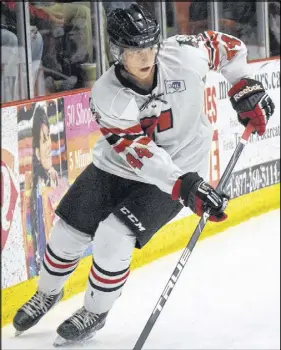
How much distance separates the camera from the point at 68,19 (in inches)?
126

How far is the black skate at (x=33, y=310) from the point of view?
299 centimetres

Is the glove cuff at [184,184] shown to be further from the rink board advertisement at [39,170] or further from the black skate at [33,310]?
the rink board advertisement at [39,170]

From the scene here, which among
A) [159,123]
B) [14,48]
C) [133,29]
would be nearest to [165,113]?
[159,123]

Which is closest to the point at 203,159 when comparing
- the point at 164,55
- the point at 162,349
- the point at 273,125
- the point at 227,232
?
the point at 164,55

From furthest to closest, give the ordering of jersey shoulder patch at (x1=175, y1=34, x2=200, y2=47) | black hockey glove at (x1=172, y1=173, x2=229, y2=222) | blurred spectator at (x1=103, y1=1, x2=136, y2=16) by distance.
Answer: blurred spectator at (x1=103, y1=1, x2=136, y2=16) → jersey shoulder patch at (x1=175, y1=34, x2=200, y2=47) → black hockey glove at (x1=172, y1=173, x2=229, y2=222)

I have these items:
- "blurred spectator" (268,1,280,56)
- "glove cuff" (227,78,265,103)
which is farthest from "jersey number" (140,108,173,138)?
"blurred spectator" (268,1,280,56)

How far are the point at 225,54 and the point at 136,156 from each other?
19.5 inches

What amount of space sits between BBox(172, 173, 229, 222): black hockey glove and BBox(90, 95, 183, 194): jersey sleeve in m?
0.02

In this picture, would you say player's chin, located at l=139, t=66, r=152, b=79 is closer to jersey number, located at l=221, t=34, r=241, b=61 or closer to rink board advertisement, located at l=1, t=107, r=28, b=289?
jersey number, located at l=221, t=34, r=241, b=61

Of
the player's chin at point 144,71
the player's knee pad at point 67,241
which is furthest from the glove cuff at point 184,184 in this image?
the player's knee pad at point 67,241

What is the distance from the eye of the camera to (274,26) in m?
4.67

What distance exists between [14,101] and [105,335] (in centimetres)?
73

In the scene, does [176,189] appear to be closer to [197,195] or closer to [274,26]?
[197,195]

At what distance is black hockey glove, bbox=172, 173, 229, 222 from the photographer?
258cm
